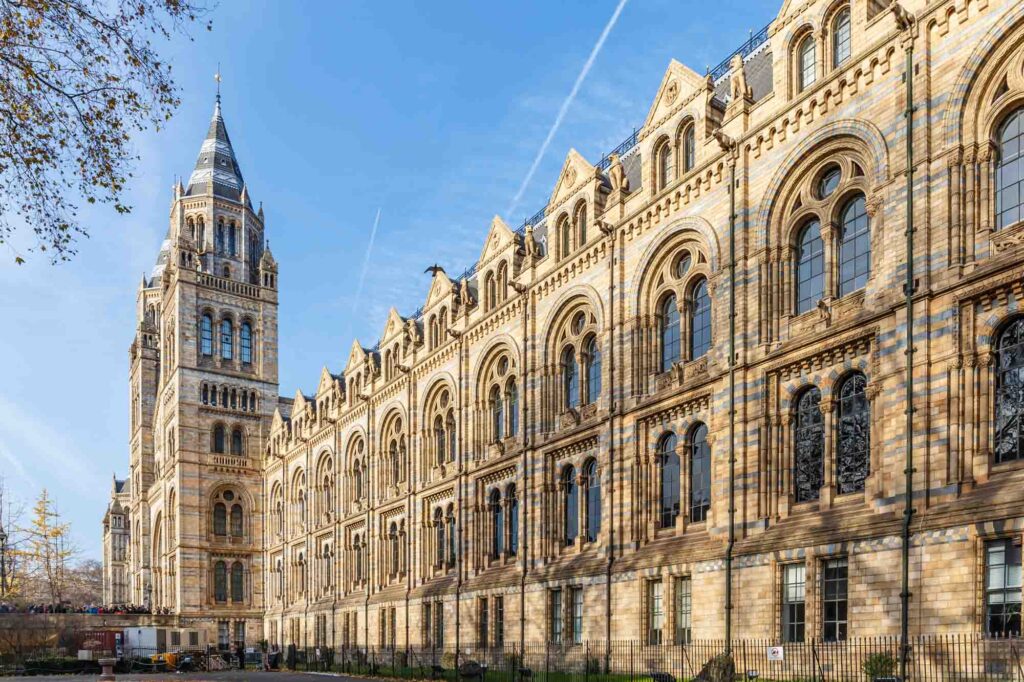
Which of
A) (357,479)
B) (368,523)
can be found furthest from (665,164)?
(357,479)

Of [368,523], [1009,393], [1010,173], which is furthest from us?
[368,523]

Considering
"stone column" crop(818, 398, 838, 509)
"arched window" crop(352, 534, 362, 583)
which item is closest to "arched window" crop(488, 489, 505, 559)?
"arched window" crop(352, 534, 362, 583)

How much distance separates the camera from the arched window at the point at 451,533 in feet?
140

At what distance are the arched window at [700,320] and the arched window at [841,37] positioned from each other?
281 inches

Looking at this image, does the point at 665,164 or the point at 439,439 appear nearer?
the point at 665,164

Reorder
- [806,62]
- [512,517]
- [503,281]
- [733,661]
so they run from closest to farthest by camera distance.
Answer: [733,661] → [806,62] → [512,517] → [503,281]

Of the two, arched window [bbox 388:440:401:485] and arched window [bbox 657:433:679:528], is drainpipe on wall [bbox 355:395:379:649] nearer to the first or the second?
arched window [bbox 388:440:401:485]

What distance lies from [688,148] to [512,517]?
16.6 m

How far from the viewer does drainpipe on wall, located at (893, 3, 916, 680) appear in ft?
63.8

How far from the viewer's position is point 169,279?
76.7 m

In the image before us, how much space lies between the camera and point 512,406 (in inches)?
1533

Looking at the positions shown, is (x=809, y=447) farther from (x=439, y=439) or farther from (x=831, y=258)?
(x=439, y=439)

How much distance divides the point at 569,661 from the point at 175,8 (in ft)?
80.1

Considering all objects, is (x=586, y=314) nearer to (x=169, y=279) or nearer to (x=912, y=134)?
(x=912, y=134)
